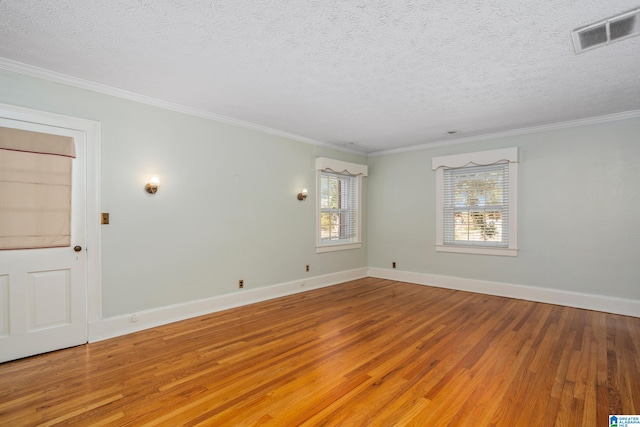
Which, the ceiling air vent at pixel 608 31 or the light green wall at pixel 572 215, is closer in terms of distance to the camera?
the ceiling air vent at pixel 608 31

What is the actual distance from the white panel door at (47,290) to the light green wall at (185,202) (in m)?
0.20

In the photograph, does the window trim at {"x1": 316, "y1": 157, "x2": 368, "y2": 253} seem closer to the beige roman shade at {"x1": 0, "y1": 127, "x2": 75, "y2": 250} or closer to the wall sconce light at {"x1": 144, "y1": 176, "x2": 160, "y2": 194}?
the wall sconce light at {"x1": 144, "y1": 176, "x2": 160, "y2": 194}

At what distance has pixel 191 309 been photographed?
13.0 ft

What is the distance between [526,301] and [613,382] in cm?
249

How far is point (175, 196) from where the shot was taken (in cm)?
387

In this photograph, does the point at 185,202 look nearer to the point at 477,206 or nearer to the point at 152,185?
the point at 152,185

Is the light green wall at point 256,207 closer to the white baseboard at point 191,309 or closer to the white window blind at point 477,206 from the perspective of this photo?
the white baseboard at point 191,309

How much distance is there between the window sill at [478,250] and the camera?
498cm

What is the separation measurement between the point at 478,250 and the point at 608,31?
11.9 feet

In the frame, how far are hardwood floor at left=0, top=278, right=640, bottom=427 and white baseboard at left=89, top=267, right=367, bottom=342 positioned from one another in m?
0.13

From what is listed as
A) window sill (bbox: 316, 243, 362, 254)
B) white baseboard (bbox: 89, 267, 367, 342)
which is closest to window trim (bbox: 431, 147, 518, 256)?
window sill (bbox: 316, 243, 362, 254)

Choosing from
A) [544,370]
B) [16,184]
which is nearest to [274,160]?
[16,184]

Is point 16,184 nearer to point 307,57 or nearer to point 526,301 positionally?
point 307,57

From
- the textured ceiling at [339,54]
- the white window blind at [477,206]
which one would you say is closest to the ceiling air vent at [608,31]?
the textured ceiling at [339,54]
